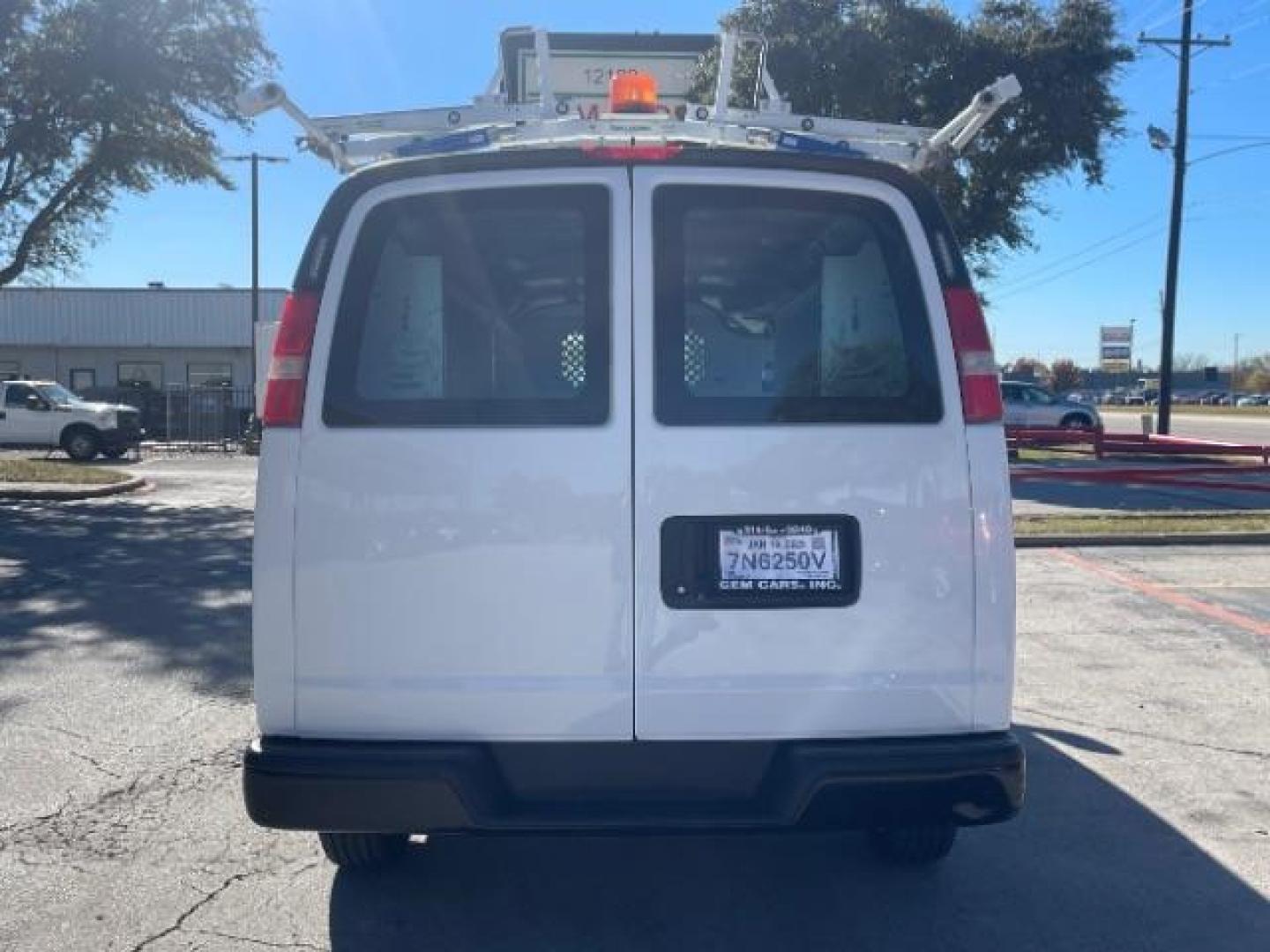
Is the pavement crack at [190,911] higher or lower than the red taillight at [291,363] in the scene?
lower

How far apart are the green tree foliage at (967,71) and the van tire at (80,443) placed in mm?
16590

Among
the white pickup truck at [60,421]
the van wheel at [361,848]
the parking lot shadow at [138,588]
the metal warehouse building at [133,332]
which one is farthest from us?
the metal warehouse building at [133,332]

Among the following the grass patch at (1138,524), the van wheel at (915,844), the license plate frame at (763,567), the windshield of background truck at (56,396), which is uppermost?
the windshield of background truck at (56,396)

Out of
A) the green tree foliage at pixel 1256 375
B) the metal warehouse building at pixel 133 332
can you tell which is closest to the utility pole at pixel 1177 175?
the metal warehouse building at pixel 133 332

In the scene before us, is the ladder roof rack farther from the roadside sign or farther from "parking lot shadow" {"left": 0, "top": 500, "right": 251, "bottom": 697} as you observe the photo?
the roadside sign

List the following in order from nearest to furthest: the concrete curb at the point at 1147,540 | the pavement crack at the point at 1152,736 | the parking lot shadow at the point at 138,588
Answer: the pavement crack at the point at 1152,736 → the parking lot shadow at the point at 138,588 → the concrete curb at the point at 1147,540

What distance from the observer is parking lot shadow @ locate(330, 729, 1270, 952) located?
379cm

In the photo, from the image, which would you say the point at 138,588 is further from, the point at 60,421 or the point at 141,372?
the point at 141,372

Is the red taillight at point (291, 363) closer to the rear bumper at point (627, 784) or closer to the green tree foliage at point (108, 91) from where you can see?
the rear bumper at point (627, 784)

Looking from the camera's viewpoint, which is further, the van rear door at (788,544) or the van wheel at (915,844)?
the van wheel at (915,844)

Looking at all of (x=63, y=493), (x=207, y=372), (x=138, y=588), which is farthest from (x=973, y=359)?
(x=207, y=372)

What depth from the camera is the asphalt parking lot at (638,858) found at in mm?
Result: 3832

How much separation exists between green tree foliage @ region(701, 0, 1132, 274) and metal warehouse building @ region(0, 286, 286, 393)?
28780 mm

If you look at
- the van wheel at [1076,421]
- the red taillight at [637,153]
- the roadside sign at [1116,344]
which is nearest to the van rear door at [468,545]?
the red taillight at [637,153]
